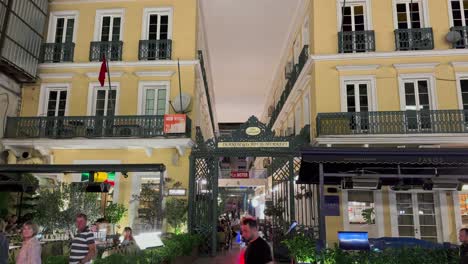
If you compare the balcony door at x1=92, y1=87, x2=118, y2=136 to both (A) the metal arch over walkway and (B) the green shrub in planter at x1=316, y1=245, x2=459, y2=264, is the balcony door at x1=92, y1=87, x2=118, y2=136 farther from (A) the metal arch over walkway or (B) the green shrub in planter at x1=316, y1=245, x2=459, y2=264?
(B) the green shrub in planter at x1=316, y1=245, x2=459, y2=264

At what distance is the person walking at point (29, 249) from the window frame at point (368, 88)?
12521 millimetres

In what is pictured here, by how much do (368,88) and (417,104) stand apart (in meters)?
1.92

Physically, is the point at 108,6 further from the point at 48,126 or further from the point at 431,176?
the point at 431,176

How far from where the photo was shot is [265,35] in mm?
21594

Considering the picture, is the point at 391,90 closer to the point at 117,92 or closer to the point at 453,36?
the point at 453,36

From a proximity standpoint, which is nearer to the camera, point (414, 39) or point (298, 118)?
point (414, 39)

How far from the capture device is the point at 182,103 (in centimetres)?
1617

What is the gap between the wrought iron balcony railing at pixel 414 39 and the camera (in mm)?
Result: 16000

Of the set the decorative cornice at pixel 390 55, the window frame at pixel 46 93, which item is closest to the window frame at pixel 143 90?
Answer: the window frame at pixel 46 93

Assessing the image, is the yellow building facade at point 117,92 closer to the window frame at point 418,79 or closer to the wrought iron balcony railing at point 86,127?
the wrought iron balcony railing at point 86,127

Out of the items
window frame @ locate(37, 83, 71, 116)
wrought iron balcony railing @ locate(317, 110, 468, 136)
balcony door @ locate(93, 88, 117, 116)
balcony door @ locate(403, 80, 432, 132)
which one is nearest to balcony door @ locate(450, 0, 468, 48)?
balcony door @ locate(403, 80, 432, 132)

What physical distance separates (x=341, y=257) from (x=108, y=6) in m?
15.1

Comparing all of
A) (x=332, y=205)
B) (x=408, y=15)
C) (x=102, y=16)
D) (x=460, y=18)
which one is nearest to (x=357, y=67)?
(x=408, y=15)

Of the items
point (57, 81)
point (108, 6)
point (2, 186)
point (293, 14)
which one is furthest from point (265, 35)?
point (2, 186)
